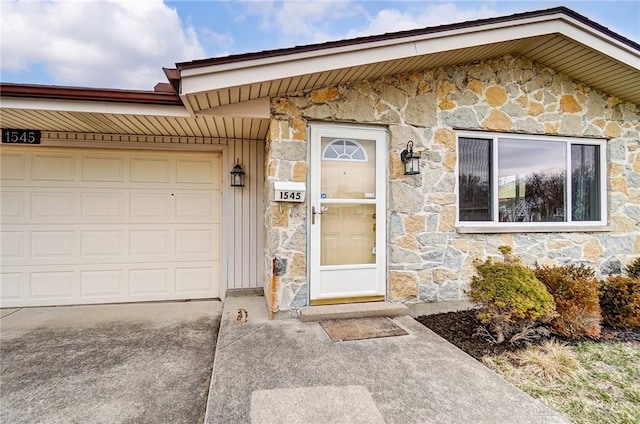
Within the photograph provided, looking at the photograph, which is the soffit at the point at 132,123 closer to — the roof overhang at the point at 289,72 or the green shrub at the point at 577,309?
the roof overhang at the point at 289,72

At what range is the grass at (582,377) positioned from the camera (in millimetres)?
2138

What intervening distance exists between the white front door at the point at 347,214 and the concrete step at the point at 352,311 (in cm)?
11

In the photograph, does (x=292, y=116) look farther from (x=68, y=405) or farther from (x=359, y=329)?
(x=68, y=405)

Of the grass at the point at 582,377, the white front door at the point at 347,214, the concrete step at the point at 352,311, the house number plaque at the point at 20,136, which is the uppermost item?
the house number plaque at the point at 20,136

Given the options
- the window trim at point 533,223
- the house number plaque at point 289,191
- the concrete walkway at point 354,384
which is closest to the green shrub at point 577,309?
the window trim at point 533,223

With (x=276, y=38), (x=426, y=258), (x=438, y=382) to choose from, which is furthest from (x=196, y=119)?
(x=276, y=38)

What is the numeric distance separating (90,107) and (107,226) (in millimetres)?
2045

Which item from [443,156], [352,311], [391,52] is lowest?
[352,311]

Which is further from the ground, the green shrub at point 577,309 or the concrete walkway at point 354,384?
the green shrub at point 577,309

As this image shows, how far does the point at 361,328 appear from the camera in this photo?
3318 mm

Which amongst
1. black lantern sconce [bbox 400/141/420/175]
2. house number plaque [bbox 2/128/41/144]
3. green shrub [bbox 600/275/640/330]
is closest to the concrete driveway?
house number plaque [bbox 2/128/41/144]

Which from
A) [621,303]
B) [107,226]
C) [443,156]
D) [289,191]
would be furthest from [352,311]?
[107,226]

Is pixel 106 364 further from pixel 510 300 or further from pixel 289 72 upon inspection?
pixel 510 300

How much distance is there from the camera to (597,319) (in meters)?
3.33
